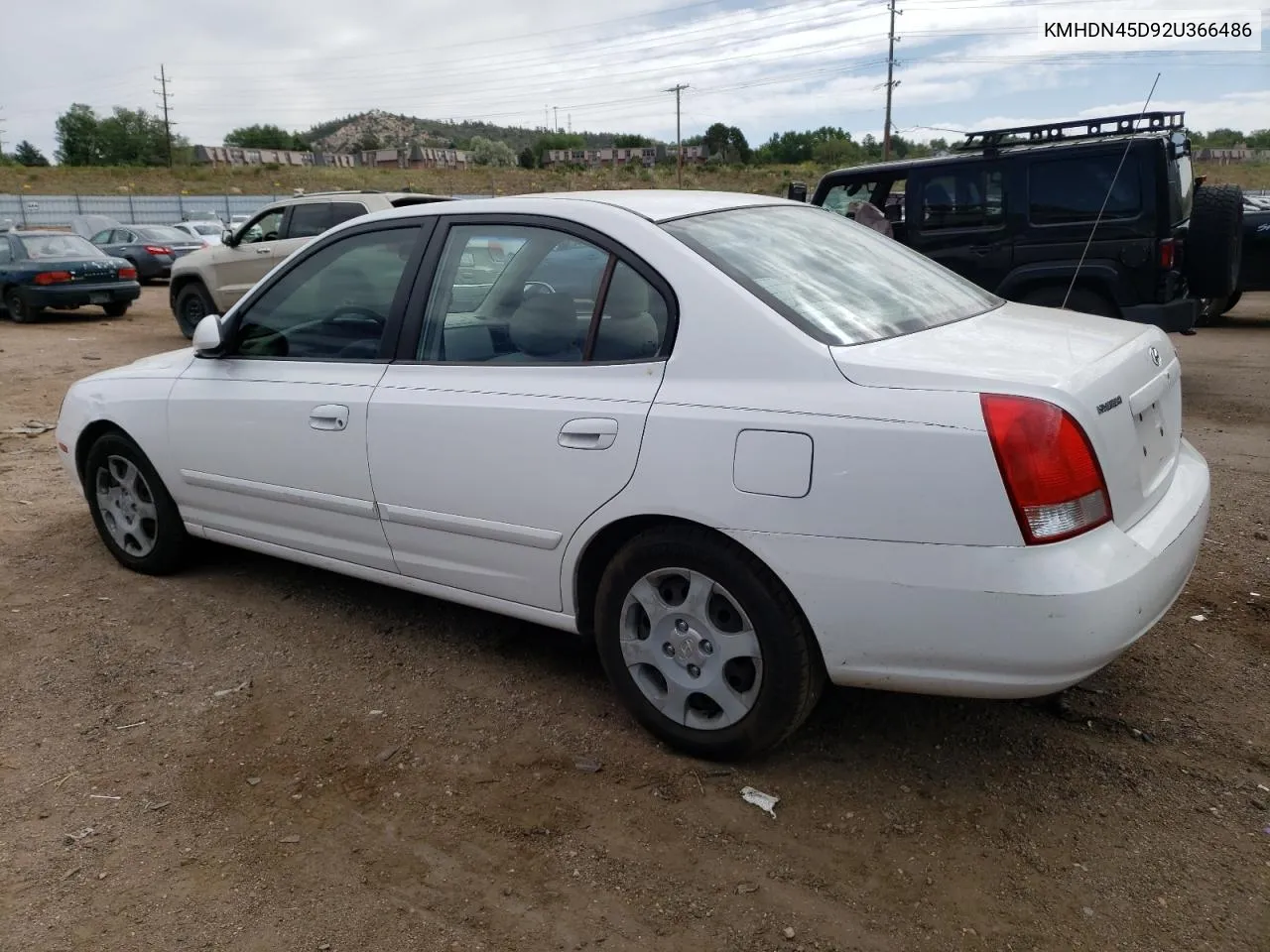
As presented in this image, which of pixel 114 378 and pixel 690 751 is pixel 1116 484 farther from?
pixel 114 378

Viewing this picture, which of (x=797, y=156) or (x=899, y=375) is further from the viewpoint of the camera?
(x=797, y=156)

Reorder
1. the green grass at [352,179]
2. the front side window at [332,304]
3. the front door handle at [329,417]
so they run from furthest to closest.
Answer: the green grass at [352,179] → the front side window at [332,304] → the front door handle at [329,417]

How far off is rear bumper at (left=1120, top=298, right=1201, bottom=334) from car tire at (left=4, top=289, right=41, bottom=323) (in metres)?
14.8

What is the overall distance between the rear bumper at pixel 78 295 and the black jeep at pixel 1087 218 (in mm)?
12351

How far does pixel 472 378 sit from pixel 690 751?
4.48 feet

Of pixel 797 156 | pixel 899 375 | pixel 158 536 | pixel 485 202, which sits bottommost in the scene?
pixel 158 536

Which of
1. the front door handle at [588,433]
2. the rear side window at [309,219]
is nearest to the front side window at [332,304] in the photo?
the front door handle at [588,433]

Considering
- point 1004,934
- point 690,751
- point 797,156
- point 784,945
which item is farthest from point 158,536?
point 797,156

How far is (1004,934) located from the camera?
7.58 feet

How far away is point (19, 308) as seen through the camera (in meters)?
15.4

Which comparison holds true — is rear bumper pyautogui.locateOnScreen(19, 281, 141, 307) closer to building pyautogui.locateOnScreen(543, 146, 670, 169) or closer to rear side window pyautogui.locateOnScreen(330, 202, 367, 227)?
rear side window pyautogui.locateOnScreen(330, 202, 367, 227)

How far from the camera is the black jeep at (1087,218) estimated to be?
7.70 meters

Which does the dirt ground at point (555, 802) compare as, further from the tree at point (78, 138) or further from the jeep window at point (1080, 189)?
the tree at point (78, 138)

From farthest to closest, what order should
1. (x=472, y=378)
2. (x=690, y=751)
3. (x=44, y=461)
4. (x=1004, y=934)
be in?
(x=44, y=461), (x=472, y=378), (x=690, y=751), (x=1004, y=934)
